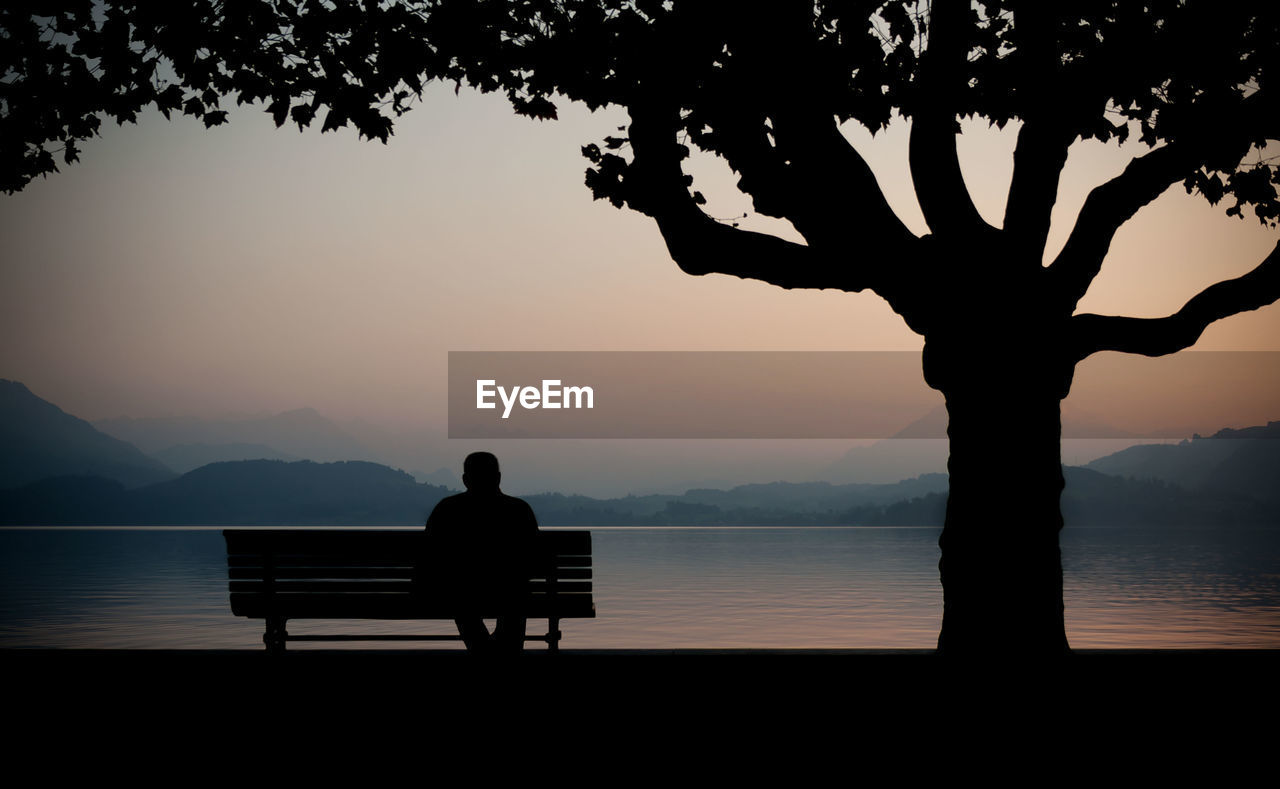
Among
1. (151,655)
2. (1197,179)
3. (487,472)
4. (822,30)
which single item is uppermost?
(822,30)

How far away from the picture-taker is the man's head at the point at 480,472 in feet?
27.3

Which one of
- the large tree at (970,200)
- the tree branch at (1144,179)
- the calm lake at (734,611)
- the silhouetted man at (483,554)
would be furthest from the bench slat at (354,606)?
the calm lake at (734,611)

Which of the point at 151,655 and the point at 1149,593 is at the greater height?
the point at 151,655

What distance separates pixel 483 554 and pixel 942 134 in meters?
4.60

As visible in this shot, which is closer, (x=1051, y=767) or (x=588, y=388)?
(x=1051, y=767)

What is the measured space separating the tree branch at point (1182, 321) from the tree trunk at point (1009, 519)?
0.62 meters

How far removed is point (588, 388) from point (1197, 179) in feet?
32.7

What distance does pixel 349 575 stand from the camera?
9.38m

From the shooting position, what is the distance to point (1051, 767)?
19.5 feet

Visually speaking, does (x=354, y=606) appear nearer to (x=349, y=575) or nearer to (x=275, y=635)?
(x=349, y=575)

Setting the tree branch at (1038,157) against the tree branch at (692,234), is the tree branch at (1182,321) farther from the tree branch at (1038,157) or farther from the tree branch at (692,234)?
the tree branch at (692,234)

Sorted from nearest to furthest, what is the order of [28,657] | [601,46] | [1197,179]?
[28,657]
[601,46]
[1197,179]

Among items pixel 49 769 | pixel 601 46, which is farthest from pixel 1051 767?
pixel 601 46

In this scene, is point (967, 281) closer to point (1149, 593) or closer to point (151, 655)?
point (151, 655)
